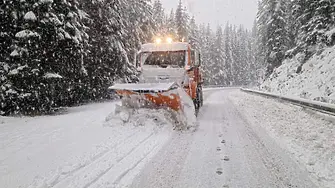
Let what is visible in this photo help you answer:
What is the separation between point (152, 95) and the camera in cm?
808

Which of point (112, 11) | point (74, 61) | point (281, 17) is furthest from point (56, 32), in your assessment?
point (281, 17)

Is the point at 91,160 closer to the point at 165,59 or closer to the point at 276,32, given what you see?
the point at 165,59

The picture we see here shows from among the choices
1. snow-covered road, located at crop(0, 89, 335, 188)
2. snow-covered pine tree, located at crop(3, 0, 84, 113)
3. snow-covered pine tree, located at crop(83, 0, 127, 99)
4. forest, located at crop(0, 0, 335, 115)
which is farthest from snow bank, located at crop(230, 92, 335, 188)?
snow-covered pine tree, located at crop(83, 0, 127, 99)

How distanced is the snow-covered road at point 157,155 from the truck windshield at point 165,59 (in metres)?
2.73

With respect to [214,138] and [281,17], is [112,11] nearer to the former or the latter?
[214,138]

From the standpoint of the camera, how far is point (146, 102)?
8.36 m

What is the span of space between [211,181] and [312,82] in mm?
15506

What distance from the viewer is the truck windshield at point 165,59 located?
10.2 metres

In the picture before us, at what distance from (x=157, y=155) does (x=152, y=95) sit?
9.86 ft

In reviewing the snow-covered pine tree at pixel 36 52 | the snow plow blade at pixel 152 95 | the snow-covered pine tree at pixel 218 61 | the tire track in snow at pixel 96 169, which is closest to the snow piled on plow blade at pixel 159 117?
the snow plow blade at pixel 152 95

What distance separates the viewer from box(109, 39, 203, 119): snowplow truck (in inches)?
315

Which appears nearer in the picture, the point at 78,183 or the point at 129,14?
the point at 78,183

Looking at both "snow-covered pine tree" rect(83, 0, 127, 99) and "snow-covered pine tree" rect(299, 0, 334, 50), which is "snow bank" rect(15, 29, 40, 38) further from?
"snow-covered pine tree" rect(299, 0, 334, 50)

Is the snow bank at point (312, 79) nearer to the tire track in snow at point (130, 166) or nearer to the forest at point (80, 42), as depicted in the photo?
the forest at point (80, 42)
